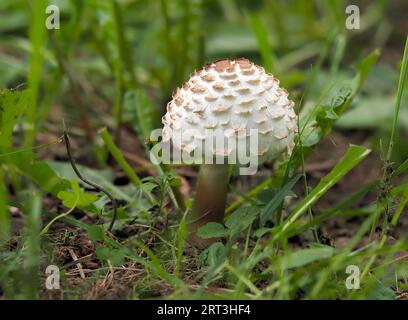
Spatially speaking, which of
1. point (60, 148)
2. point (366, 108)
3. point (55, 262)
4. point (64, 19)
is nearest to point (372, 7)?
point (366, 108)

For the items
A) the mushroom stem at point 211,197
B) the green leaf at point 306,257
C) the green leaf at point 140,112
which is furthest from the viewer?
the green leaf at point 140,112

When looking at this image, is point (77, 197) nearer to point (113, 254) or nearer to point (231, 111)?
point (113, 254)

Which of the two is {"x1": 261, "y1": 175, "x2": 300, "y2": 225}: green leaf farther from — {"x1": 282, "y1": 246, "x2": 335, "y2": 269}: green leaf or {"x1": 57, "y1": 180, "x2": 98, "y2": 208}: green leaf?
{"x1": 57, "y1": 180, "x2": 98, "y2": 208}: green leaf

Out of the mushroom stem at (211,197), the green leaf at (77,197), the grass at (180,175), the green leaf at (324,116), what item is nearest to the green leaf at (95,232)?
the grass at (180,175)

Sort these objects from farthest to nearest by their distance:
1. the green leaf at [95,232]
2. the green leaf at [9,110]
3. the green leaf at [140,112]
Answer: the green leaf at [140,112]
the green leaf at [9,110]
the green leaf at [95,232]

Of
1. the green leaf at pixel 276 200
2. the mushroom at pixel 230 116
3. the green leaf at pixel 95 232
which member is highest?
the mushroom at pixel 230 116

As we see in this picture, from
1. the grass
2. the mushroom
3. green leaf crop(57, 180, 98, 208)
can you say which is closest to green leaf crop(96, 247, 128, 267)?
the grass

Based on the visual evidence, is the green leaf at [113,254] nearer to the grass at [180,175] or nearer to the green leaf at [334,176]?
the grass at [180,175]
